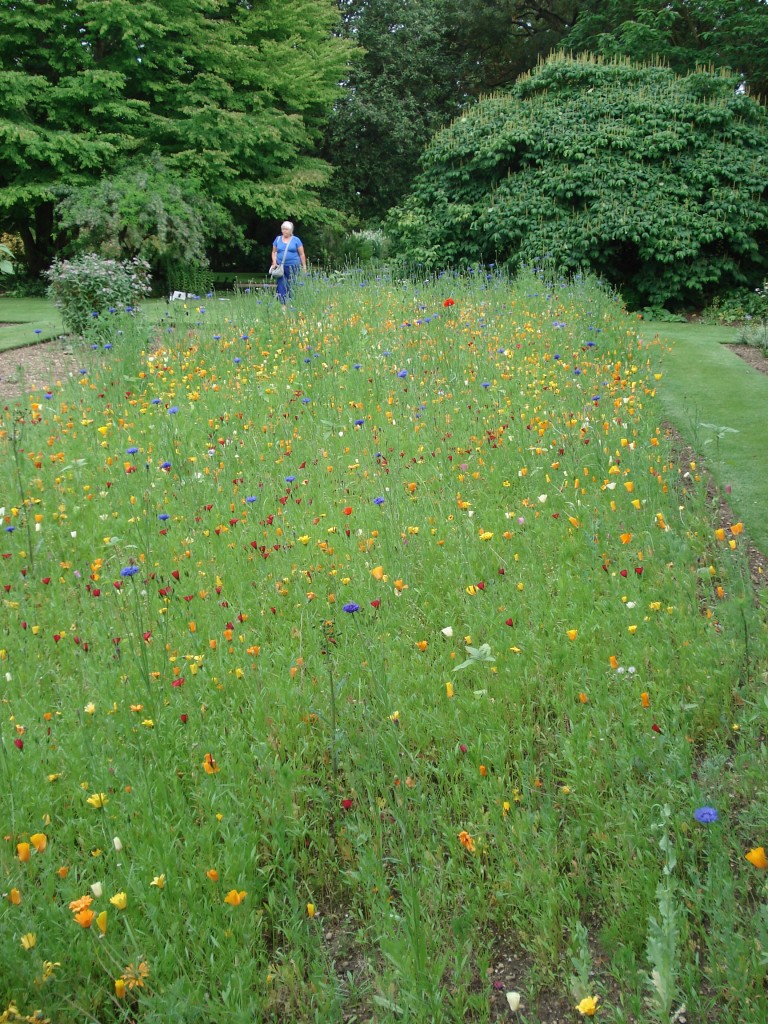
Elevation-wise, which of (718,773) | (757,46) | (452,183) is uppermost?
(757,46)

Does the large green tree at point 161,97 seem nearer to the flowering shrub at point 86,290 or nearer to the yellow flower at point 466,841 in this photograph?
the flowering shrub at point 86,290

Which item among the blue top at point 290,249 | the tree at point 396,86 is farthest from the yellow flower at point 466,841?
the tree at point 396,86

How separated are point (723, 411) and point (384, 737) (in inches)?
172

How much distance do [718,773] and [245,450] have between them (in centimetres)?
330

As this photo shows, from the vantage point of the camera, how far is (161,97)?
1742cm

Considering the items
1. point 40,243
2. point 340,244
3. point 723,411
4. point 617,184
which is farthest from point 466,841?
point 340,244

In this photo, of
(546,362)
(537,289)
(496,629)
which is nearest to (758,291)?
(537,289)

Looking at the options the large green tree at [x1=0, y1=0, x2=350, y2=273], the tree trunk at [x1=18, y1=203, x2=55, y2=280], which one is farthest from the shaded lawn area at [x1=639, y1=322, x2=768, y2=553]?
the tree trunk at [x1=18, y1=203, x2=55, y2=280]

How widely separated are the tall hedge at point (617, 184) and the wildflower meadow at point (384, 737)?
863cm

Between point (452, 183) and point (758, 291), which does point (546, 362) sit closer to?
point (758, 291)

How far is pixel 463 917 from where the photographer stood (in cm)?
181

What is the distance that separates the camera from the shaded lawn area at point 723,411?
Result: 3.97m

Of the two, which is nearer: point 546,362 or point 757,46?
point 546,362

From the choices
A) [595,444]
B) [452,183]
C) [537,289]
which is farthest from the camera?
[452,183]
